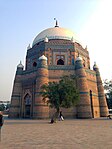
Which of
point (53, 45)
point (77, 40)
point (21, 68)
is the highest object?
point (77, 40)

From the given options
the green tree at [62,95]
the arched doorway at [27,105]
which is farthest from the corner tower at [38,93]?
the green tree at [62,95]

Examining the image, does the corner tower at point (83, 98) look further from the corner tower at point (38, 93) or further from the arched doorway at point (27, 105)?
the arched doorway at point (27, 105)

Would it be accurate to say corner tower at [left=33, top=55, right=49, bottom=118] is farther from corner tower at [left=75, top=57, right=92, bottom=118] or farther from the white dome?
the white dome

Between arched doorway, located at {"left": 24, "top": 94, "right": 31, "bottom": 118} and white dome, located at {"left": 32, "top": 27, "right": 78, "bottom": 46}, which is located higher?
white dome, located at {"left": 32, "top": 27, "right": 78, "bottom": 46}

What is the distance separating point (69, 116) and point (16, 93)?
11.4 metres

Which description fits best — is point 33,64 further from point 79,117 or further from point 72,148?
point 72,148

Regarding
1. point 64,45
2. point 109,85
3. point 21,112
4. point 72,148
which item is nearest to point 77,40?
point 64,45

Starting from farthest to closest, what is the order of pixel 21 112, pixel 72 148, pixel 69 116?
pixel 21 112 → pixel 69 116 → pixel 72 148

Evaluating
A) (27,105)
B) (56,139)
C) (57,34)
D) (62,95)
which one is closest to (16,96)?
(27,105)

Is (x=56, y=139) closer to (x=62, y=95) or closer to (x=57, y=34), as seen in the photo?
(x=62, y=95)

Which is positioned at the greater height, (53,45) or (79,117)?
(53,45)

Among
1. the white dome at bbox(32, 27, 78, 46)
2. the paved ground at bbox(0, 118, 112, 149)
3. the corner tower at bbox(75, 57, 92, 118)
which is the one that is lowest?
the paved ground at bbox(0, 118, 112, 149)

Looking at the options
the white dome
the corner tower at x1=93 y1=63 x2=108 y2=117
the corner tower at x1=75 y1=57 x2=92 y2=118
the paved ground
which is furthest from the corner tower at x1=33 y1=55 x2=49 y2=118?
the paved ground

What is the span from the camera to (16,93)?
1197 inches
